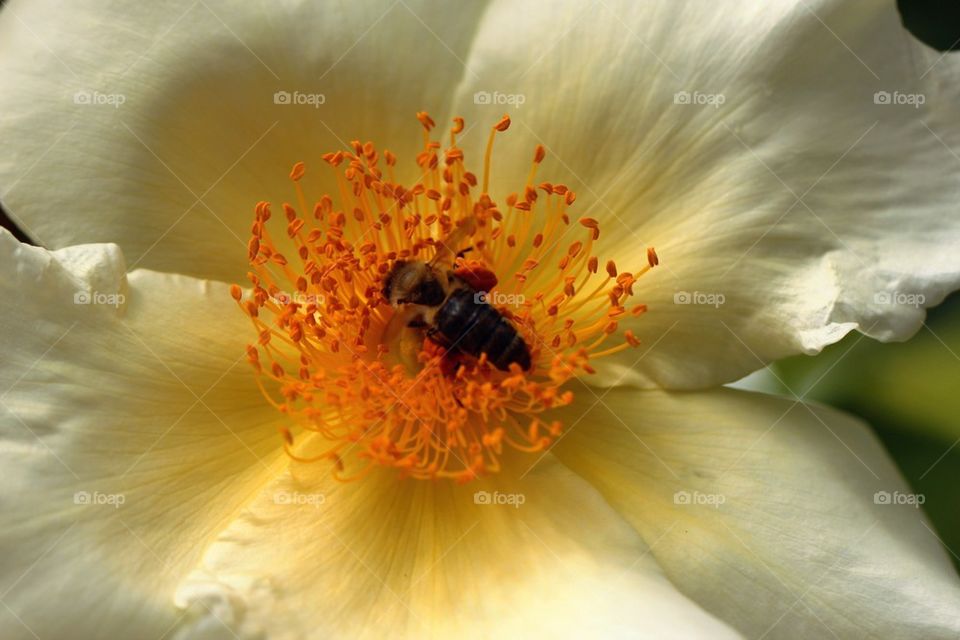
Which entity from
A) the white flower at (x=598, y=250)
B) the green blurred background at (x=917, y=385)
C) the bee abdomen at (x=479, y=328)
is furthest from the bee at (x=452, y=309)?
the green blurred background at (x=917, y=385)

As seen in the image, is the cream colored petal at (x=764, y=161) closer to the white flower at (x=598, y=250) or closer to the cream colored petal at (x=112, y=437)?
the white flower at (x=598, y=250)

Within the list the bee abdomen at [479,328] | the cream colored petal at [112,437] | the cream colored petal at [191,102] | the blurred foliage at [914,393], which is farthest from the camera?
the blurred foliage at [914,393]

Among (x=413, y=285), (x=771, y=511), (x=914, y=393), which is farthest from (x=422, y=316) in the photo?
(x=914, y=393)

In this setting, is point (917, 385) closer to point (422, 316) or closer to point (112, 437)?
point (422, 316)

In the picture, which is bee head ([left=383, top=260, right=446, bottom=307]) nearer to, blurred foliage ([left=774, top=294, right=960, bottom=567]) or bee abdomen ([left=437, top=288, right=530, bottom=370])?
bee abdomen ([left=437, top=288, right=530, bottom=370])

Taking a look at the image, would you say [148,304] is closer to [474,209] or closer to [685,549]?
[474,209]

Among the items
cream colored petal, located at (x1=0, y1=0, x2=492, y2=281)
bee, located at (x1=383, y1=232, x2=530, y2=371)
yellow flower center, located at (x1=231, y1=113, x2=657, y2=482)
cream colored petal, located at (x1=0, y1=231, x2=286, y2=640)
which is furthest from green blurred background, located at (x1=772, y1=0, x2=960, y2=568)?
cream colored petal, located at (x1=0, y1=231, x2=286, y2=640)
